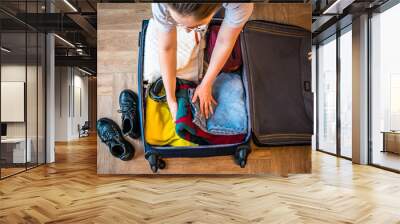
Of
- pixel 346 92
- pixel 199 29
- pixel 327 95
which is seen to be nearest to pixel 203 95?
pixel 199 29

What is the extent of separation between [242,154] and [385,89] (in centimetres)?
336

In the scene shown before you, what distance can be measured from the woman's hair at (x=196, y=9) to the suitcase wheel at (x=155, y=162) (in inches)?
88.3

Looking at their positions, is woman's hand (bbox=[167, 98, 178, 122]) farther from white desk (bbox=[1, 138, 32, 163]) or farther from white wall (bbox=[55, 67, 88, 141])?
white wall (bbox=[55, 67, 88, 141])

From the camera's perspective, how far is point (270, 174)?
6.30 meters

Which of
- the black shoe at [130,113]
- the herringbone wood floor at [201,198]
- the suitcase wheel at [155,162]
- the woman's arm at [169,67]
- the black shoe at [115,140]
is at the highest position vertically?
the woman's arm at [169,67]

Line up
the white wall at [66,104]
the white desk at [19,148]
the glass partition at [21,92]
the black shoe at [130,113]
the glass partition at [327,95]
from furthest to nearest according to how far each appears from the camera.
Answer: the white wall at [66,104], the glass partition at [327,95], the white desk at [19,148], the glass partition at [21,92], the black shoe at [130,113]

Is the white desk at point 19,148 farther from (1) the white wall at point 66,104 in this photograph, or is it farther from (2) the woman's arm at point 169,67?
(1) the white wall at point 66,104

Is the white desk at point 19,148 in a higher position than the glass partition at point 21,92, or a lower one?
lower

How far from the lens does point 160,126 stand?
18.6 ft

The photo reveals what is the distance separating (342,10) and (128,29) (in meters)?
4.14

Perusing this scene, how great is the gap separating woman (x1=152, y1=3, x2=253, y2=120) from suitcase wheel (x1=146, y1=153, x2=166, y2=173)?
72 cm

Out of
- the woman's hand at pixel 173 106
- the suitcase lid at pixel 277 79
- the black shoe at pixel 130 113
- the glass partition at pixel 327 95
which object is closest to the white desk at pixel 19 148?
the black shoe at pixel 130 113

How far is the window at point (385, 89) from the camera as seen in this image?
6.69m

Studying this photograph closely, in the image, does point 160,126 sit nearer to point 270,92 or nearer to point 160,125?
point 160,125
